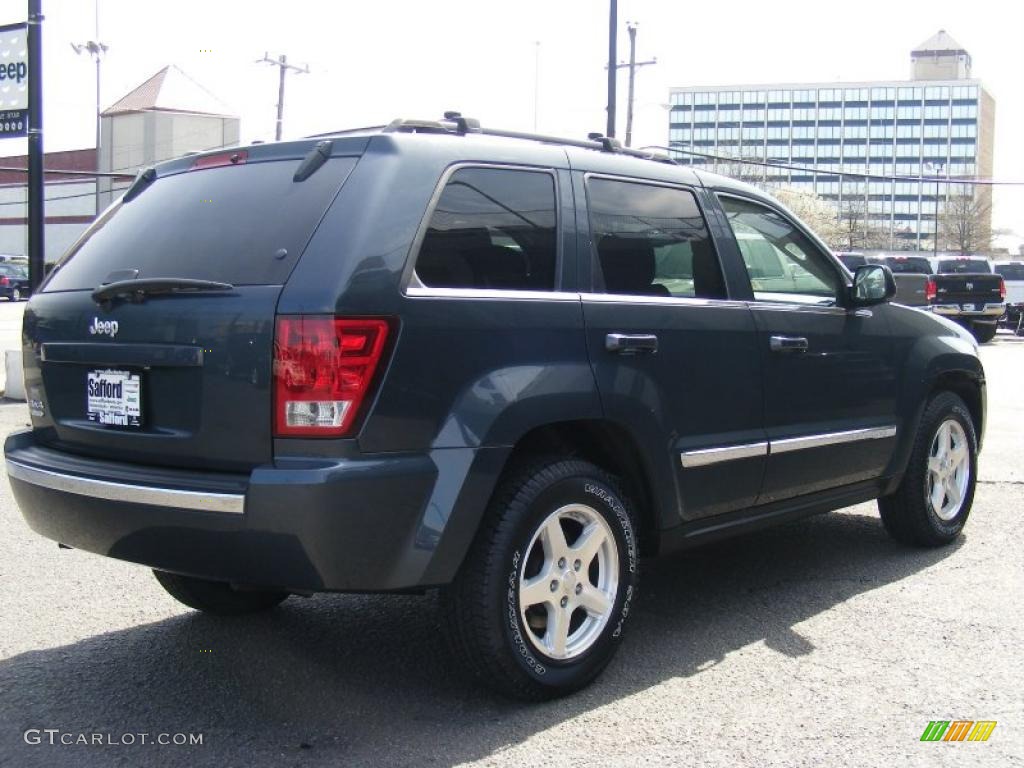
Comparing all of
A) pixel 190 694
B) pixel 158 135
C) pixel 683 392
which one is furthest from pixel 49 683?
pixel 158 135

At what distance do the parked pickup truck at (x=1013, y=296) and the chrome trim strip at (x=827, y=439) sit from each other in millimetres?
24653

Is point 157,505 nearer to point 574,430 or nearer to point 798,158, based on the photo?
point 574,430

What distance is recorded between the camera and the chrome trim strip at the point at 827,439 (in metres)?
4.69

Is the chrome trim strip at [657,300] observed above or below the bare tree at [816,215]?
below

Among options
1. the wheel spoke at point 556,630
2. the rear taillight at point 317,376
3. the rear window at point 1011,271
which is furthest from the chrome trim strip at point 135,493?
the rear window at point 1011,271

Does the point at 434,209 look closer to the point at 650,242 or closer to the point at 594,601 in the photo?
the point at 650,242

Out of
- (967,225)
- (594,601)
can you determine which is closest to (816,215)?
(967,225)

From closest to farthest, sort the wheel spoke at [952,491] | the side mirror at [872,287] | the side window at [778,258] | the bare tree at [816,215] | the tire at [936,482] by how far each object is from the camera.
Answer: the side window at [778,258], the side mirror at [872,287], the tire at [936,482], the wheel spoke at [952,491], the bare tree at [816,215]

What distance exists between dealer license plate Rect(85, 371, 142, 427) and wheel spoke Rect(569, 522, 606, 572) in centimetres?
149

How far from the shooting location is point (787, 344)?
473 cm

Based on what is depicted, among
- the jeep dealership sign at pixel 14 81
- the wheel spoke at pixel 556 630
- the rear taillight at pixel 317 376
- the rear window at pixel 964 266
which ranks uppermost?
the jeep dealership sign at pixel 14 81

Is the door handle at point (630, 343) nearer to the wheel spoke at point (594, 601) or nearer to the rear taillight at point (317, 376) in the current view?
the wheel spoke at point (594, 601)

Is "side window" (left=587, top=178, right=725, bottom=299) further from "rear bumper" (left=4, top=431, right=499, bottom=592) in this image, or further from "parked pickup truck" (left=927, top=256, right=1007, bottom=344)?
"parked pickup truck" (left=927, top=256, right=1007, bottom=344)

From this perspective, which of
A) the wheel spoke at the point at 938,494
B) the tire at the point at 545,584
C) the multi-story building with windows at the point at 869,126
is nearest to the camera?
the tire at the point at 545,584
